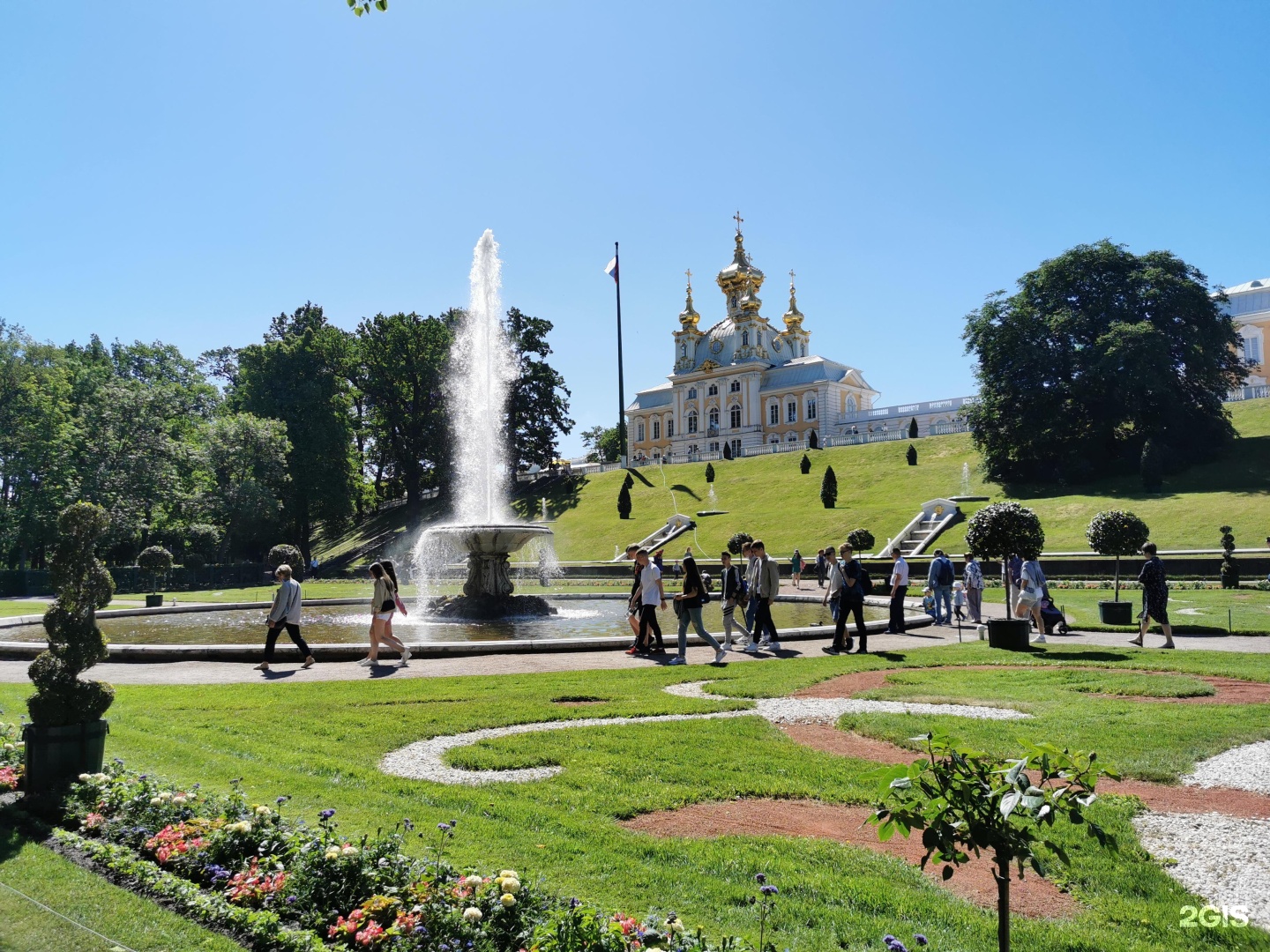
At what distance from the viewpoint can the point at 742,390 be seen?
9031cm

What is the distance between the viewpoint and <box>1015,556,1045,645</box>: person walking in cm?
1527

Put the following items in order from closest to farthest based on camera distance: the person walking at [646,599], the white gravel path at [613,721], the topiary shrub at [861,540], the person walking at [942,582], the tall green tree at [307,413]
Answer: the white gravel path at [613,721] < the person walking at [646,599] < the person walking at [942,582] < the topiary shrub at [861,540] < the tall green tree at [307,413]

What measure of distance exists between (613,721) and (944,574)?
40.6 ft

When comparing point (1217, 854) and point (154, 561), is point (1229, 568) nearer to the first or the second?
point (1217, 854)

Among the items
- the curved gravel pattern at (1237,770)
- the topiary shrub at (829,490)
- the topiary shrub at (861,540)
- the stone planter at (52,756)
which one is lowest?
the curved gravel pattern at (1237,770)

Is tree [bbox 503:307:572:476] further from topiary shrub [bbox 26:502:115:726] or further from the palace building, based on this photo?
topiary shrub [bbox 26:502:115:726]

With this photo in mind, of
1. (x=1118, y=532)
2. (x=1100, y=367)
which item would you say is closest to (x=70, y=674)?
(x=1118, y=532)

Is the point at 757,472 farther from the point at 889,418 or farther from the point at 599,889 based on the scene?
the point at 599,889

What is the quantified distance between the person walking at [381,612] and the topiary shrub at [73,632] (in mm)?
5870

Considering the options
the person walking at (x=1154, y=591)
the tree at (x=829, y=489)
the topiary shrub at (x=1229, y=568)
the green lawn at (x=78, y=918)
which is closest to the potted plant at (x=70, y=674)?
the green lawn at (x=78, y=918)

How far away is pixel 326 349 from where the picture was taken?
56875 millimetres

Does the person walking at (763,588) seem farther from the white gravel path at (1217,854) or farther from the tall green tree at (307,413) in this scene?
the tall green tree at (307,413)

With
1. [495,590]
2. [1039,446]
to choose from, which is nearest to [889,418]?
[1039,446]

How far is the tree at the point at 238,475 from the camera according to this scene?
45031 mm
